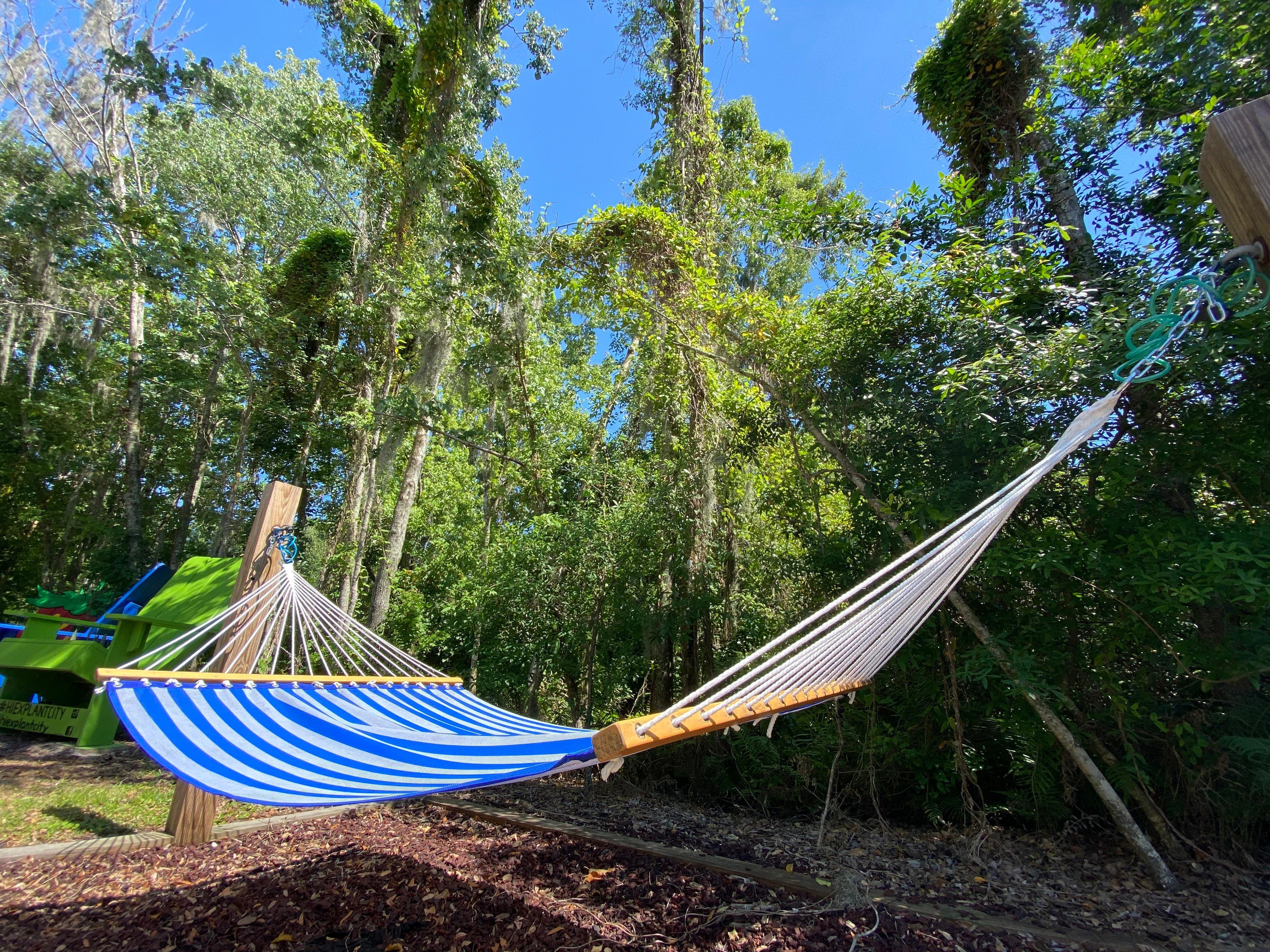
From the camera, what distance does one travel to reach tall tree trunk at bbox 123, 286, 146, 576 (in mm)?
6965

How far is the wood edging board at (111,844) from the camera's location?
242 centimetres

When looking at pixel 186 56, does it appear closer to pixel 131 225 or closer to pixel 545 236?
pixel 131 225

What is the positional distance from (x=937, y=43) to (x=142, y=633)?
6.57 metres

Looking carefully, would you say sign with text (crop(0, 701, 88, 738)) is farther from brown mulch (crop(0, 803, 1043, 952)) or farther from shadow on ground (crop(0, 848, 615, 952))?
shadow on ground (crop(0, 848, 615, 952))

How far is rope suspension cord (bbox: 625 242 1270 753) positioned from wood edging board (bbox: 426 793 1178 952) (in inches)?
27.7

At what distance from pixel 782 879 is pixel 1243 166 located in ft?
7.70

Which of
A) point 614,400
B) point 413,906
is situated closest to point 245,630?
point 413,906

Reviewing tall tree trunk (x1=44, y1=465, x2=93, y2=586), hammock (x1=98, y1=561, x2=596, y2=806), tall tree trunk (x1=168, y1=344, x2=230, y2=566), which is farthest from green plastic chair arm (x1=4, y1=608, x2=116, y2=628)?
tall tree trunk (x1=44, y1=465, x2=93, y2=586)

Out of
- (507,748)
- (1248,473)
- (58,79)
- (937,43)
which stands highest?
(58,79)

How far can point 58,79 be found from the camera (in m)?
7.39

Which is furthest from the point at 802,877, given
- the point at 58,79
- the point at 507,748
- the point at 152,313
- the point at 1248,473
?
the point at 58,79

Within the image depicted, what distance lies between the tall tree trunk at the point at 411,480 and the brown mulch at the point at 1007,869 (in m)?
2.40

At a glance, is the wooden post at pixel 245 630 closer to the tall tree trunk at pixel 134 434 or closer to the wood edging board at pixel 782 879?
the wood edging board at pixel 782 879

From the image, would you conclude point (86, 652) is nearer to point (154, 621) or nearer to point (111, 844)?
point (154, 621)
